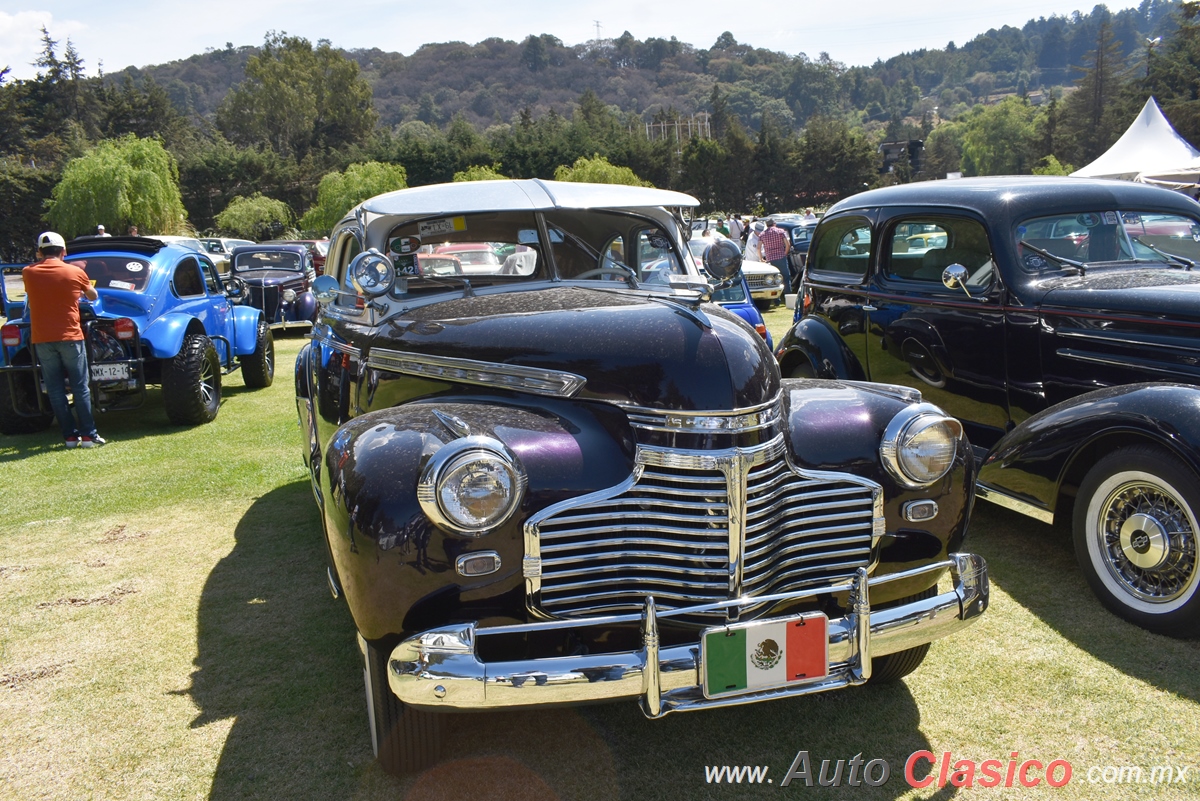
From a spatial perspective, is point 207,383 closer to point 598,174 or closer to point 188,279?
point 188,279

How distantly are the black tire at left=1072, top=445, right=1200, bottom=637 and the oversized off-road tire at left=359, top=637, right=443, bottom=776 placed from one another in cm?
313

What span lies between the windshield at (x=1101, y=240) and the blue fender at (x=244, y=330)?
8.70 metres

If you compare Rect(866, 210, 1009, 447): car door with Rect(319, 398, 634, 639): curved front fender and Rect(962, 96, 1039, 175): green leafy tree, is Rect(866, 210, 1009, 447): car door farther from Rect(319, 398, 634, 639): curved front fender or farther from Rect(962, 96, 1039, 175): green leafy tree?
Rect(962, 96, 1039, 175): green leafy tree

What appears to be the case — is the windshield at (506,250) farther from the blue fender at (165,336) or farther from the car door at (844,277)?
the blue fender at (165,336)

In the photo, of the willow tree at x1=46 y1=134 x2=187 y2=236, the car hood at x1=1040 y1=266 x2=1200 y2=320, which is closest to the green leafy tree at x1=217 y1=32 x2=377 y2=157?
the willow tree at x1=46 y1=134 x2=187 y2=236

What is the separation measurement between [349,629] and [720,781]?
6.66ft

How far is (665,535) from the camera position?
8.89ft

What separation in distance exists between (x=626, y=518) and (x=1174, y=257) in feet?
14.3

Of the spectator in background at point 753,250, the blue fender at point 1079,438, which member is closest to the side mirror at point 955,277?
the blue fender at point 1079,438

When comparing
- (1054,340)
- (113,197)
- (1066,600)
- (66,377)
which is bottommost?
(1066,600)

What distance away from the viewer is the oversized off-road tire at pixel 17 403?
27.1ft

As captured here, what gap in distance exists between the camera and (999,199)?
17.3 feet

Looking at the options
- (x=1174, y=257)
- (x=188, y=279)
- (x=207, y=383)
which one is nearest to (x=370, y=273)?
(x=1174, y=257)

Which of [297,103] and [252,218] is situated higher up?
[297,103]
